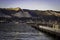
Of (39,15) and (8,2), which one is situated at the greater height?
(8,2)

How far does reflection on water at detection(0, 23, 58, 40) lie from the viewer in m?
3.49

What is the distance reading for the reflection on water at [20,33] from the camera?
3.49m

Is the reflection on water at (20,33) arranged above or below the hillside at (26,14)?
below

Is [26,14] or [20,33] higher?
[26,14]

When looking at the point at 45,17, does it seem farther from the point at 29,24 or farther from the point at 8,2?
the point at 8,2

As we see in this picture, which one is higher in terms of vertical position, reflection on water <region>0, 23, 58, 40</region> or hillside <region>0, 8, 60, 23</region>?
hillside <region>0, 8, 60, 23</region>

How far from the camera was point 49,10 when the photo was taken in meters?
Answer: 3.65

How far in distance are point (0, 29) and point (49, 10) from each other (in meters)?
1.14

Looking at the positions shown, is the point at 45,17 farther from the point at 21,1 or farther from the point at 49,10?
the point at 21,1

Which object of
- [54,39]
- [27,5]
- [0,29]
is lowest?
[54,39]

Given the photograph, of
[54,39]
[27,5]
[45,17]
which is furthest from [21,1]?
[54,39]

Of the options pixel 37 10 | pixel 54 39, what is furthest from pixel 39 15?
pixel 54 39

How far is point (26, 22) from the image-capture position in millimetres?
3598

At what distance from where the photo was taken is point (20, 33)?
11.6 ft
